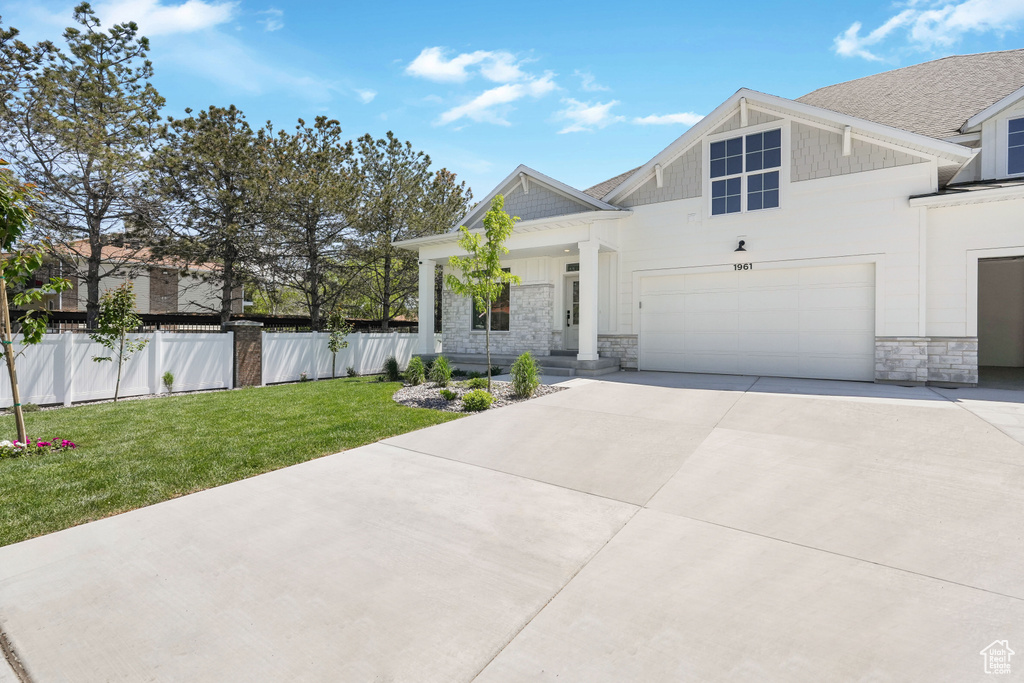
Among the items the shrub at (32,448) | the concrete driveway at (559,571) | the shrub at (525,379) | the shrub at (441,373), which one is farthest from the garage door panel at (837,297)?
the shrub at (32,448)

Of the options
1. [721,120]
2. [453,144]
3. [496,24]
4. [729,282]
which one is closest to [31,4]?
[453,144]

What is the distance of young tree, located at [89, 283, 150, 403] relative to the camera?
9930 millimetres

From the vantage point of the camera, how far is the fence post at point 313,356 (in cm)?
1479

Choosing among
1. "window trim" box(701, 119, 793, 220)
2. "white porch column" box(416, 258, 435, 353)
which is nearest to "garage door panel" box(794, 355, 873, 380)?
"window trim" box(701, 119, 793, 220)

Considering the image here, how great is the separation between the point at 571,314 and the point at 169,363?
10.5m

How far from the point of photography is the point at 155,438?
20.9 feet

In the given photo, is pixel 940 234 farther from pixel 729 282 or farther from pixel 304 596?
pixel 304 596

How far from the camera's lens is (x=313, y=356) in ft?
48.8

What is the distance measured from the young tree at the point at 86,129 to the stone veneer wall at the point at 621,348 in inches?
538

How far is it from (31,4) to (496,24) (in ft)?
34.7

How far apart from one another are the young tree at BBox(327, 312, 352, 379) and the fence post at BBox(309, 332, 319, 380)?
403mm

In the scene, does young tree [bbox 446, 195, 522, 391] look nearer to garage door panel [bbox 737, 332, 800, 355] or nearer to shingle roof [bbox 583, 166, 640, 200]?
garage door panel [bbox 737, 332, 800, 355]

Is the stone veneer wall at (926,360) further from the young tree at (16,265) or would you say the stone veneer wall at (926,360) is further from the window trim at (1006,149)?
the young tree at (16,265)

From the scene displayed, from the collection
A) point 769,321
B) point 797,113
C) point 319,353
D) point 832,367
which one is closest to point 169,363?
point 319,353
